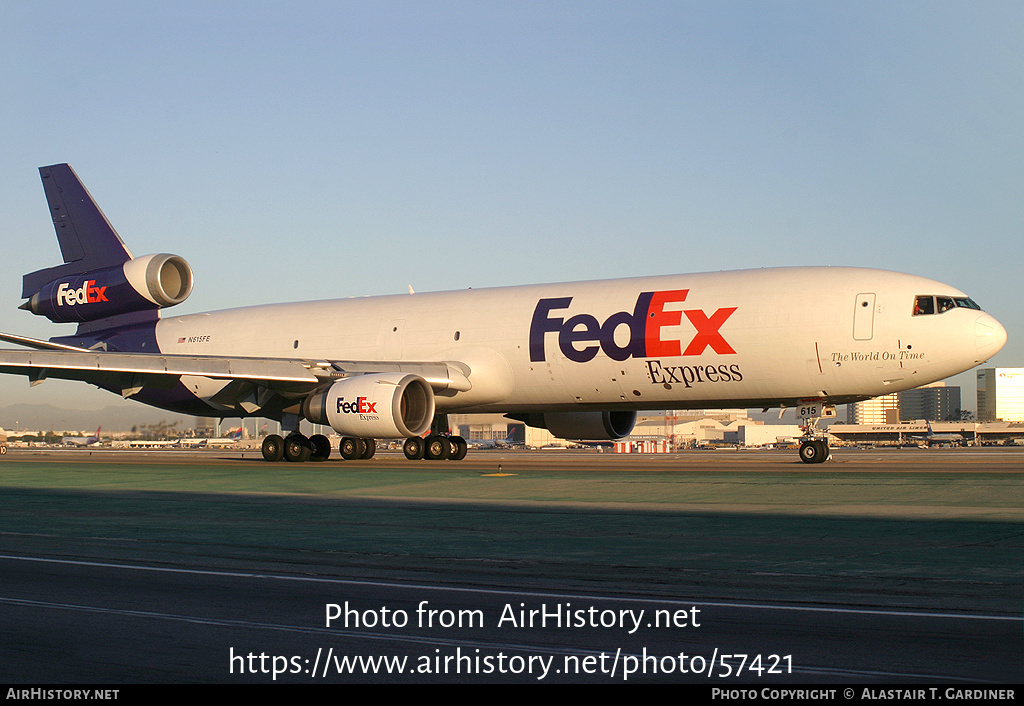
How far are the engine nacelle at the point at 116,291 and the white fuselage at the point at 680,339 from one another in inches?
152

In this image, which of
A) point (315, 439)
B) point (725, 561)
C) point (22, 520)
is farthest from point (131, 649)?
point (315, 439)

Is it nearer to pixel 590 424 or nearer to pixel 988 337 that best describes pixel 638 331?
pixel 590 424

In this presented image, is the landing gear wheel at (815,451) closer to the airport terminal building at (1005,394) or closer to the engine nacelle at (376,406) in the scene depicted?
the engine nacelle at (376,406)

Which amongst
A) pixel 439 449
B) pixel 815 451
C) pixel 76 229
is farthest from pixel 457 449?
pixel 76 229

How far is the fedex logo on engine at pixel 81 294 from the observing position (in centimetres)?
3253

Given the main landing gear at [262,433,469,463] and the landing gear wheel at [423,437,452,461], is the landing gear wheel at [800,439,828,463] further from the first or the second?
the landing gear wheel at [423,437,452,461]

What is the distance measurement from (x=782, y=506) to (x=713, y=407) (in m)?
11.8

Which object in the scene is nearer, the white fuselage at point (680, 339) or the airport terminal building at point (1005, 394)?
the white fuselage at point (680, 339)

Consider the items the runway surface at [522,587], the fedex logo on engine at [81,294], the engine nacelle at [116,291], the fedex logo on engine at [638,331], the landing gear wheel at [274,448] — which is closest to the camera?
the runway surface at [522,587]

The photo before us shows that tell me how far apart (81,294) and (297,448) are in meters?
10.7

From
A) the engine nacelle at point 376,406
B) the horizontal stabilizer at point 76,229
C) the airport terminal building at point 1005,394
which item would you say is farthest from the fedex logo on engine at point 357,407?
the airport terminal building at point 1005,394

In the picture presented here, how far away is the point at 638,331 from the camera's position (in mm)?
24281

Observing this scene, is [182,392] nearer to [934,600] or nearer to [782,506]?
[782,506]
